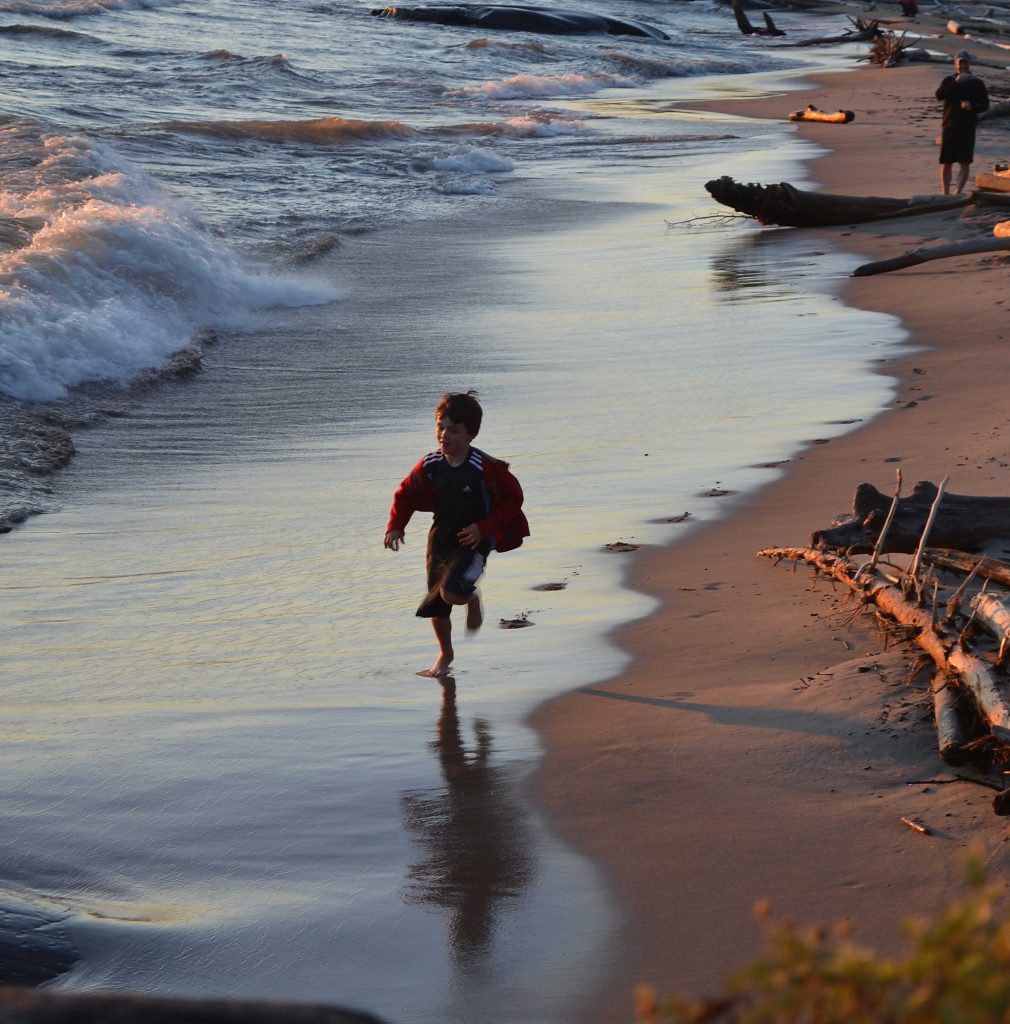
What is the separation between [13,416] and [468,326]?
4.03 m

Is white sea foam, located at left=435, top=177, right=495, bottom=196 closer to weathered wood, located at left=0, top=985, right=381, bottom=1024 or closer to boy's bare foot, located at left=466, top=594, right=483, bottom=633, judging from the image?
boy's bare foot, located at left=466, top=594, right=483, bottom=633

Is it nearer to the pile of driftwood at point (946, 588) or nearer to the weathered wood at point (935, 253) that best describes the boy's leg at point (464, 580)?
the pile of driftwood at point (946, 588)

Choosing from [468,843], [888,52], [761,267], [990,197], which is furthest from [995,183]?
[888,52]

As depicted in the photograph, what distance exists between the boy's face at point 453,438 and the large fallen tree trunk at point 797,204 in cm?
1165

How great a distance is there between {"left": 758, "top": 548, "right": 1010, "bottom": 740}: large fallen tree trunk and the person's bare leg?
4.86 ft

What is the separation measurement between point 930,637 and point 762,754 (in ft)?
2.21

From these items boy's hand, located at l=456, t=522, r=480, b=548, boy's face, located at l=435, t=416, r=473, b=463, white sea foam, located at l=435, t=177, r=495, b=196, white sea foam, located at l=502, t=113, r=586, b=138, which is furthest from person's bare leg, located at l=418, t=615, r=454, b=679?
white sea foam, located at l=502, t=113, r=586, b=138

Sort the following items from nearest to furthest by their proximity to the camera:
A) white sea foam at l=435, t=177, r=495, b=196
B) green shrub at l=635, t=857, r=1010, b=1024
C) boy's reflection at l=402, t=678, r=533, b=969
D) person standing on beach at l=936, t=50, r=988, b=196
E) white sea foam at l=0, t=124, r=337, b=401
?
green shrub at l=635, t=857, r=1010, b=1024
boy's reflection at l=402, t=678, r=533, b=969
white sea foam at l=0, t=124, r=337, b=401
person standing on beach at l=936, t=50, r=988, b=196
white sea foam at l=435, t=177, r=495, b=196

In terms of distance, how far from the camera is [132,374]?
1098cm

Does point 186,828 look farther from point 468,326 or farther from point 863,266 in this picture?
point 863,266

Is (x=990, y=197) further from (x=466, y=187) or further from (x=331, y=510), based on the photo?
(x=331, y=510)

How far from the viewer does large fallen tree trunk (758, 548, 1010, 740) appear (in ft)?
13.3

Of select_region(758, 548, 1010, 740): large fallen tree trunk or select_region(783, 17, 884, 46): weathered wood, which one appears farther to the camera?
select_region(783, 17, 884, 46): weathered wood

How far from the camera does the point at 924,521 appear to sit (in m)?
5.39
